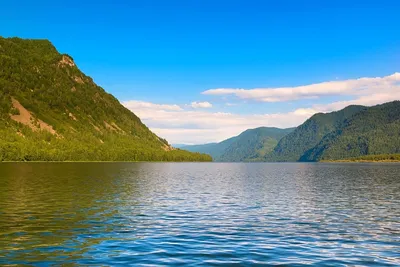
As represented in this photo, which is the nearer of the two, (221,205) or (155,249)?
(155,249)

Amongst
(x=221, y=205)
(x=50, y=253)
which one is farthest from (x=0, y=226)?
(x=221, y=205)

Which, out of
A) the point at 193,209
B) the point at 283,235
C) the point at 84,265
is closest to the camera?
the point at 84,265

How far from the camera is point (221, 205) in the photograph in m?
56.9

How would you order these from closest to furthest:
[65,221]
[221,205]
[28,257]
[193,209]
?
[28,257]
[65,221]
[193,209]
[221,205]

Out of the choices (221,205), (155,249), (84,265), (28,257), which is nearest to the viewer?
(84,265)

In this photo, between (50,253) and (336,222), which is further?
(336,222)

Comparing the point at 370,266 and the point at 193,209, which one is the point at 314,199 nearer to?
the point at 193,209

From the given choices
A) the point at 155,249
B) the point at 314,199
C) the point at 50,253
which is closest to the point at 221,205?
the point at 314,199

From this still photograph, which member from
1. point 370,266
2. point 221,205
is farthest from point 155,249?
point 221,205

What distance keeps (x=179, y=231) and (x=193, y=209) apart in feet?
51.3

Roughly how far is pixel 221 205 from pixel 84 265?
112 feet

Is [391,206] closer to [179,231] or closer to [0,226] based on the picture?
[179,231]

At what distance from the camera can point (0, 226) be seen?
37.0 m

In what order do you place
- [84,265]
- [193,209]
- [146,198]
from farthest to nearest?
[146,198] < [193,209] < [84,265]
